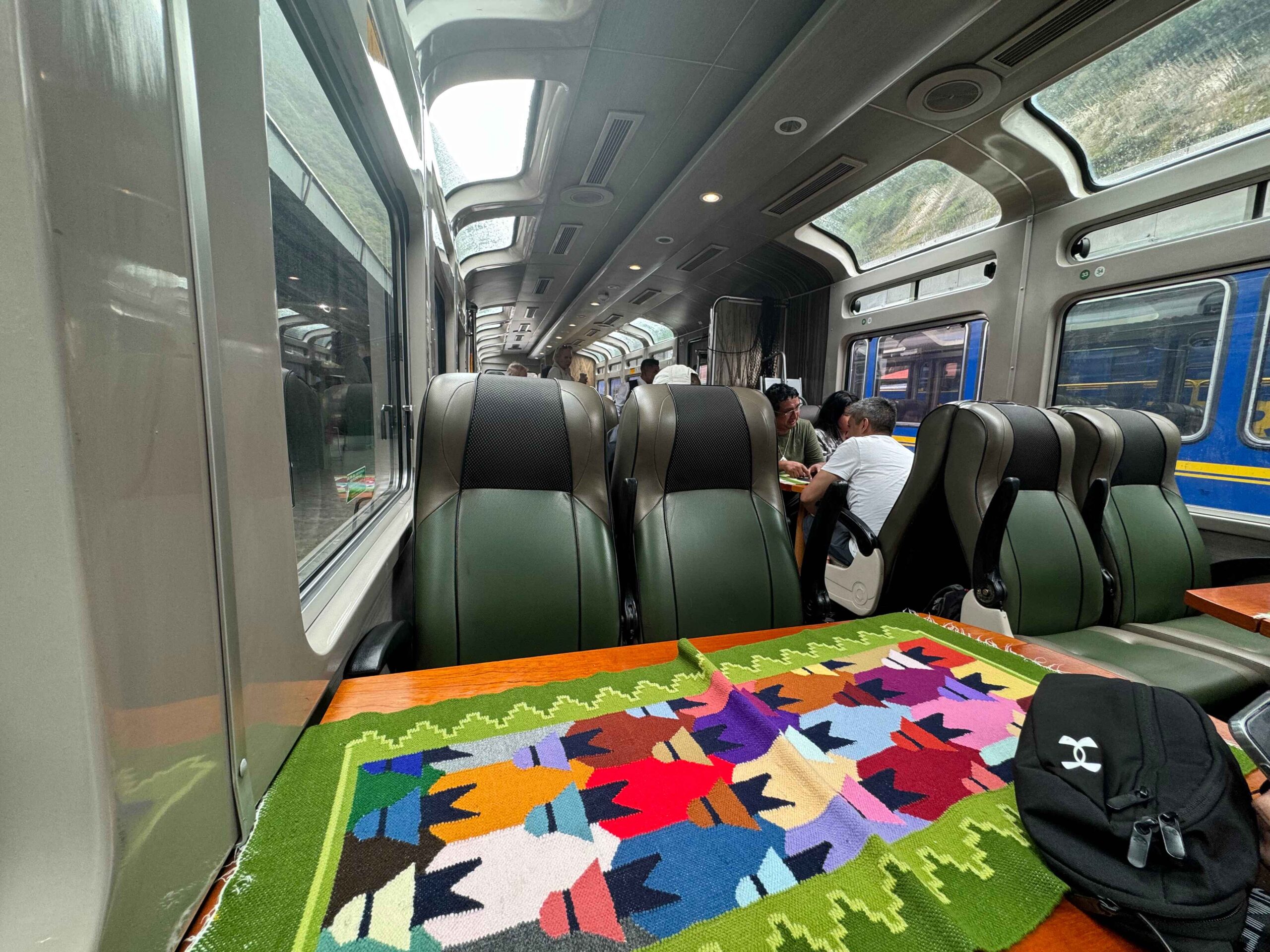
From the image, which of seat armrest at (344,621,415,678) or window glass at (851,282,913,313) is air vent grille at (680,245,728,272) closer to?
window glass at (851,282,913,313)

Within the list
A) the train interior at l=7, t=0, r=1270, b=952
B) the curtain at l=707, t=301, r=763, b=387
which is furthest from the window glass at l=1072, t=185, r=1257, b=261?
the curtain at l=707, t=301, r=763, b=387

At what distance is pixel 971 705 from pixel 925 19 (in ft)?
9.48

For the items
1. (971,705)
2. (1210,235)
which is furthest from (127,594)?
(1210,235)

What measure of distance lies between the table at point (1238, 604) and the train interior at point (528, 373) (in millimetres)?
296

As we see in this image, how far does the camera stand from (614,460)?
1697mm

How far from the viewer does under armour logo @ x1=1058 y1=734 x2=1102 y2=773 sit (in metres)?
0.63

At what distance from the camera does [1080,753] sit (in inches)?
25.9

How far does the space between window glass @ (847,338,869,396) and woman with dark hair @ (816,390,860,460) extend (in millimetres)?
838

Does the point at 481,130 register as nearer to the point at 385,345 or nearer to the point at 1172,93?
the point at 385,345

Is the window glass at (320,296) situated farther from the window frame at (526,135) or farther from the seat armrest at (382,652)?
the window frame at (526,135)

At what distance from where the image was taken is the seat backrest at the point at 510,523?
131 cm

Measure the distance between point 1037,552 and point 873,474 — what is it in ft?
2.55

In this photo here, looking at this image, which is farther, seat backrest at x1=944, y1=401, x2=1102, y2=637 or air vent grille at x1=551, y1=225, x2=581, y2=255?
air vent grille at x1=551, y1=225, x2=581, y2=255

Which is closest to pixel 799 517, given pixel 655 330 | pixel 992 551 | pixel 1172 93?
pixel 992 551
